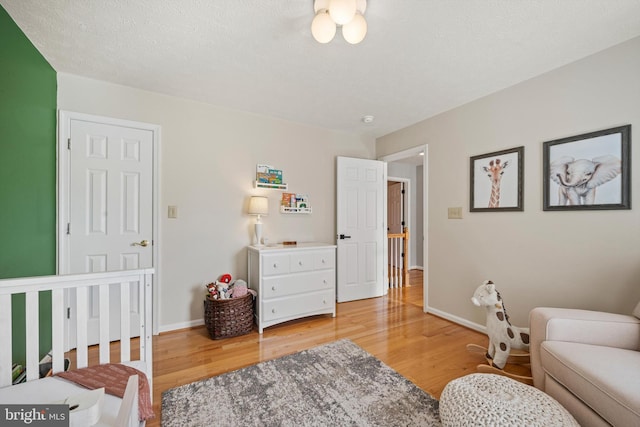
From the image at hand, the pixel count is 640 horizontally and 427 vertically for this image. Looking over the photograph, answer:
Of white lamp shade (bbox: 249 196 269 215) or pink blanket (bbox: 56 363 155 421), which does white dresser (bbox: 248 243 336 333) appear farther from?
pink blanket (bbox: 56 363 155 421)

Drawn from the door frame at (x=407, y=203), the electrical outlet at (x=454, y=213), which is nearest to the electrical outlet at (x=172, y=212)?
the electrical outlet at (x=454, y=213)

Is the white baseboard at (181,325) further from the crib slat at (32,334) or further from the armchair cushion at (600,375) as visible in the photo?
the armchair cushion at (600,375)

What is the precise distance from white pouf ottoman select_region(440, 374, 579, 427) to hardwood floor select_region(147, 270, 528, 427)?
0.45m

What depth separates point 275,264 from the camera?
106 inches

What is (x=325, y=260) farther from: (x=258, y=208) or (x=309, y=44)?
(x=309, y=44)

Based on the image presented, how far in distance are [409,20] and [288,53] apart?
2.79 ft

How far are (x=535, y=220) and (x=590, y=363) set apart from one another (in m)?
1.30

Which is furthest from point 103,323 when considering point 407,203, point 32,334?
point 407,203

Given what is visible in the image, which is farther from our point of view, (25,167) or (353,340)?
(353,340)

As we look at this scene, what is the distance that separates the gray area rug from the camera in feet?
4.86

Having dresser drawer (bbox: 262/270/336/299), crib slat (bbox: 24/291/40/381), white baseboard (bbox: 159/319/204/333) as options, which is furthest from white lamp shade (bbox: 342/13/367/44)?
white baseboard (bbox: 159/319/204/333)

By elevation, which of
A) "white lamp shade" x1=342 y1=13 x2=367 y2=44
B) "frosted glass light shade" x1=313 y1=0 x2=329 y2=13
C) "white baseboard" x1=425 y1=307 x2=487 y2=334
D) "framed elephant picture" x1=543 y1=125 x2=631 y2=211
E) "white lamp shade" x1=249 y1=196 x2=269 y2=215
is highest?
"frosted glass light shade" x1=313 y1=0 x2=329 y2=13

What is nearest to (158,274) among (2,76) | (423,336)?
(2,76)

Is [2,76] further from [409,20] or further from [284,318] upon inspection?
[284,318]
